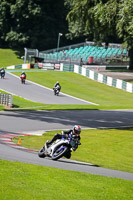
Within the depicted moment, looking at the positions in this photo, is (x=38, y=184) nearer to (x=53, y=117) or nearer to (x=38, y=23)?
(x=53, y=117)

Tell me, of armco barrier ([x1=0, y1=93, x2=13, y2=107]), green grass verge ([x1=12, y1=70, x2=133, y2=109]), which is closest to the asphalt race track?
armco barrier ([x1=0, y1=93, x2=13, y2=107])

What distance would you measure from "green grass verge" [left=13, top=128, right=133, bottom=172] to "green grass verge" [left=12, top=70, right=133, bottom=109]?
16.4 meters

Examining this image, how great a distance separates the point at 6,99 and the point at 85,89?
19.3 meters

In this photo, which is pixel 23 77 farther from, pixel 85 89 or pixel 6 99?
pixel 6 99

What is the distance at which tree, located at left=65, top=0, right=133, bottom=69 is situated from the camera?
112 feet

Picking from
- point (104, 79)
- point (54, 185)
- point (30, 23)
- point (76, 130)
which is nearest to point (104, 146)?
point (76, 130)

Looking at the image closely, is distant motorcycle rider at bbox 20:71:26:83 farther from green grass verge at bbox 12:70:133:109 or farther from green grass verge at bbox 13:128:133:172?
green grass verge at bbox 13:128:133:172

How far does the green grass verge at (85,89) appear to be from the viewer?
44.8m

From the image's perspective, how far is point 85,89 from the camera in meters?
51.8

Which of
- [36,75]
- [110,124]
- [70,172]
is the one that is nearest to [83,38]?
[36,75]

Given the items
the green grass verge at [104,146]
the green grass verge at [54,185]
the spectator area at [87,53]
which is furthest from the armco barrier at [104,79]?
the green grass verge at [54,185]

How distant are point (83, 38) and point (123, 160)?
7497 cm

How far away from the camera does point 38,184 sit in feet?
34.8

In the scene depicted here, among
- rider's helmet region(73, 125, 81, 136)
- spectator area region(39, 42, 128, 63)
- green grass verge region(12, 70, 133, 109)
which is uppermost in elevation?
spectator area region(39, 42, 128, 63)
